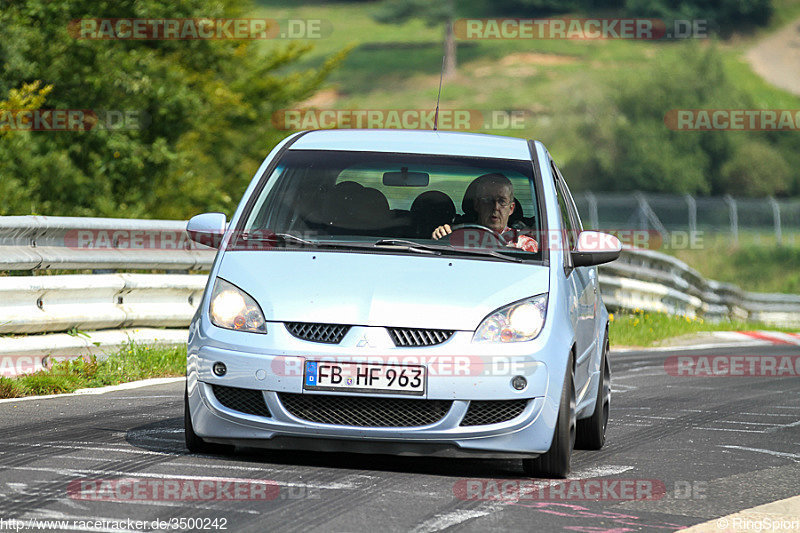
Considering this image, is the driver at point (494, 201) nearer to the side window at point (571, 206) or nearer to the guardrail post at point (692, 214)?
the side window at point (571, 206)

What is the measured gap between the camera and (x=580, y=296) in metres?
7.37

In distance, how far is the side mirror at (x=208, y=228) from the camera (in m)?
7.21

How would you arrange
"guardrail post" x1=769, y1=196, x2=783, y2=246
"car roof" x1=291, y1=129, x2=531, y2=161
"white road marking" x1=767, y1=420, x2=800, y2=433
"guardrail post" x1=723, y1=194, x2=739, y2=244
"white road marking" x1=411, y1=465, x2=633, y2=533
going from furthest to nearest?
"guardrail post" x1=769, y1=196, x2=783, y2=246, "guardrail post" x1=723, y1=194, x2=739, y2=244, "white road marking" x1=767, y1=420, x2=800, y2=433, "car roof" x1=291, y1=129, x2=531, y2=161, "white road marking" x1=411, y1=465, x2=633, y2=533

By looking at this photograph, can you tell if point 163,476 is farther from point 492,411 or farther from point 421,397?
point 492,411

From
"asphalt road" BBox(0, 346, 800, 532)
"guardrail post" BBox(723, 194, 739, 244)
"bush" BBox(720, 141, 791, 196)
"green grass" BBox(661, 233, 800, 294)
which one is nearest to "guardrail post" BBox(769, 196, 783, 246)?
"green grass" BBox(661, 233, 800, 294)

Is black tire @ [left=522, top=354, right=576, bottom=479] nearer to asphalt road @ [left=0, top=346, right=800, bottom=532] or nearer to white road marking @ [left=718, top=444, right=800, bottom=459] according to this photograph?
asphalt road @ [left=0, top=346, right=800, bottom=532]

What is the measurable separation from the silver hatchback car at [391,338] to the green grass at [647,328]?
981 cm

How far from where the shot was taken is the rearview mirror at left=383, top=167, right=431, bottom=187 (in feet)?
24.8

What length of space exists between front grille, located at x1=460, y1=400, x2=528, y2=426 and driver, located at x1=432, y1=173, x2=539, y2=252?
4.32 feet

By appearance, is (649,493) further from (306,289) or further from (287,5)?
(287,5)

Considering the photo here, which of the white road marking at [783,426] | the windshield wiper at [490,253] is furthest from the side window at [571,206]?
the white road marking at [783,426]

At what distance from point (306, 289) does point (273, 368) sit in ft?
1.37

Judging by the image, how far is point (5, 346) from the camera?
9.44m

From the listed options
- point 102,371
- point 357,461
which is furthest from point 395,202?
point 102,371
